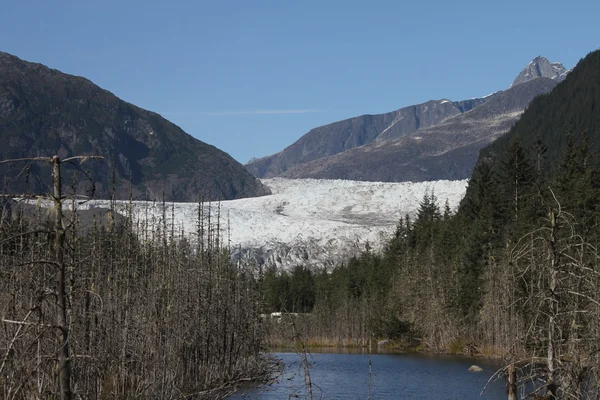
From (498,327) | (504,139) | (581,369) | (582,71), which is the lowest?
(498,327)

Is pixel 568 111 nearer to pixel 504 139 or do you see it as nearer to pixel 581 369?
pixel 504 139

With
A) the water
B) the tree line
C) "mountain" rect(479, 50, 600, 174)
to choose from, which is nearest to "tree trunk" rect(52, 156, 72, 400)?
the water

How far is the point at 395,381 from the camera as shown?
5159 cm

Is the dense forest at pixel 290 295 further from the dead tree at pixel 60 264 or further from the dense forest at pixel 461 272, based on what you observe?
the dense forest at pixel 461 272

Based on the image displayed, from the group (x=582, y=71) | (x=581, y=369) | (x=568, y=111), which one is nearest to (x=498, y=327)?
(x=581, y=369)

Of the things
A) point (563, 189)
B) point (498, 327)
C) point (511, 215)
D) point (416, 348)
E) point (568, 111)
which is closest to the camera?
point (498, 327)

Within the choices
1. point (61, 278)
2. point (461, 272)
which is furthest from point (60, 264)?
point (461, 272)

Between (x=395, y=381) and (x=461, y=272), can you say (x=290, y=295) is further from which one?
(x=395, y=381)

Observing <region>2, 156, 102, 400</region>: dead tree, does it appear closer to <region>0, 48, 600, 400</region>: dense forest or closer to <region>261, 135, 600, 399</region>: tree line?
<region>0, 48, 600, 400</region>: dense forest

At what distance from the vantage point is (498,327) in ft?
201

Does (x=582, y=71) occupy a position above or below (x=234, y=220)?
above

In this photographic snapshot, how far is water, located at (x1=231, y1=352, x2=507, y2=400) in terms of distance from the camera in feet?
143

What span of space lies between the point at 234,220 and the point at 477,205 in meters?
109

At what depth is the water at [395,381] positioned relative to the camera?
43.5m
